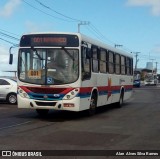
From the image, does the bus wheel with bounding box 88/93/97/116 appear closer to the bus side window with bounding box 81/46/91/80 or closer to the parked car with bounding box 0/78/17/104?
the bus side window with bounding box 81/46/91/80

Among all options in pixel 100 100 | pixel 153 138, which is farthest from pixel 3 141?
pixel 100 100

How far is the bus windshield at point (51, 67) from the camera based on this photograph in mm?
15789

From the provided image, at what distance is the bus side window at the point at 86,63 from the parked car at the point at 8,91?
27.3 ft

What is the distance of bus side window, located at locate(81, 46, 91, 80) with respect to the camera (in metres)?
16.3

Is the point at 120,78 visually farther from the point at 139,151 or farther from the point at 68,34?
the point at 139,151

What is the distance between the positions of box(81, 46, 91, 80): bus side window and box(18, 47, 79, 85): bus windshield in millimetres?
431

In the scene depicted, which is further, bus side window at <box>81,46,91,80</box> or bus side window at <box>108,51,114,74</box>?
bus side window at <box>108,51,114,74</box>

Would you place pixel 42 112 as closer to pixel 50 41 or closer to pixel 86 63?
pixel 86 63

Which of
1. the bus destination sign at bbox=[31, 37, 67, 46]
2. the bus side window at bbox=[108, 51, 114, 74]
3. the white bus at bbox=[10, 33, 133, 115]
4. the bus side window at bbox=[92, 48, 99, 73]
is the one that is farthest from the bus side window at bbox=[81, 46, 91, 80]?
the bus side window at bbox=[108, 51, 114, 74]

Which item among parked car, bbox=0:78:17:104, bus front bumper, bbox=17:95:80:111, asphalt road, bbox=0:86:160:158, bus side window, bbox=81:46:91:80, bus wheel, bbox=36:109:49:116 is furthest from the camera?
parked car, bbox=0:78:17:104

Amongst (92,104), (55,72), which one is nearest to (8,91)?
(92,104)

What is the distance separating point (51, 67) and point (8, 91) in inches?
352

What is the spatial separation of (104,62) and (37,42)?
433 centimetres

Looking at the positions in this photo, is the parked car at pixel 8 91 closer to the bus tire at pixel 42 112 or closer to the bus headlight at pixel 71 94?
the bus tire at pixel 42 112
